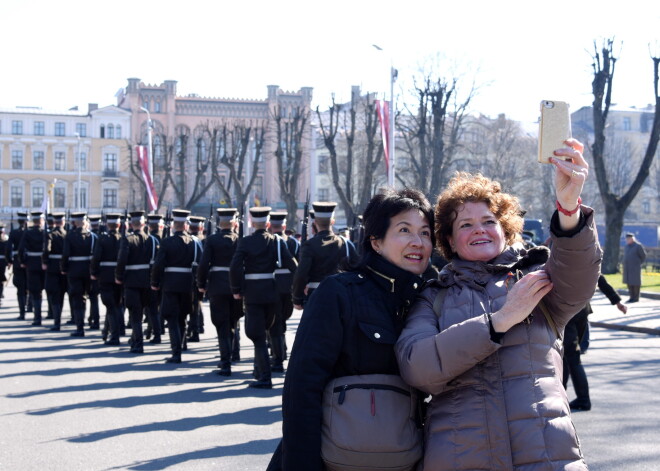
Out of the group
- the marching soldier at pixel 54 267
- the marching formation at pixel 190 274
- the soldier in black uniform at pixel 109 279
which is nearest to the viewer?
the marching formation at pixel 190 274

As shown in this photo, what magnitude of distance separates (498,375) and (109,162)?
315ft

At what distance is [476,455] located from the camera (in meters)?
3.20

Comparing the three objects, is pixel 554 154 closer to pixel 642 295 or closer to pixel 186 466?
pixel 186 466

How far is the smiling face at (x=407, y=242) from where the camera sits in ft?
12.1

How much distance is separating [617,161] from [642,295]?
164 ft

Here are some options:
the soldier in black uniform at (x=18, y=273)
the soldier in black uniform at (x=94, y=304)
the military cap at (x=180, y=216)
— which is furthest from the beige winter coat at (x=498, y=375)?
the soldier in black uniform at (x=18, y=273)

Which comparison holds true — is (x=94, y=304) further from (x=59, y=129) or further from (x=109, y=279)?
(x=59, y=129)

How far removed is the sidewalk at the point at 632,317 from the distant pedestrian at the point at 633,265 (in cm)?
49

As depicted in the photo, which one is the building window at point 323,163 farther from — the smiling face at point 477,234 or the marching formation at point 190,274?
the smiling face at point 477,234

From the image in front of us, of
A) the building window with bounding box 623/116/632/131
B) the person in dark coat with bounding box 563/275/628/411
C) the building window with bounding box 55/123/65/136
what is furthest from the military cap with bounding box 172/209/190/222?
the building window with bounding box 623/116/632/131

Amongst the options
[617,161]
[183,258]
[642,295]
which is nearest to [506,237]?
[183,258]

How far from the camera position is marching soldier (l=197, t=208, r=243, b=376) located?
1251cm

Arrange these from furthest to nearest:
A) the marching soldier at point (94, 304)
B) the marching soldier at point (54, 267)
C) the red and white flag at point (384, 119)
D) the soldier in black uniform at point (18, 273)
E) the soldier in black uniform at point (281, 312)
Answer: the red and white flag at point (384, 119) → the soldier in black uniform at point (18, 273) → the marching soldier at point (54, 267) → the marching soldier at point (94, 304) → the soldier in black uniform at point (281, 312)

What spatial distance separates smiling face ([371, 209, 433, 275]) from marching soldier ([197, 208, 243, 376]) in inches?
343
